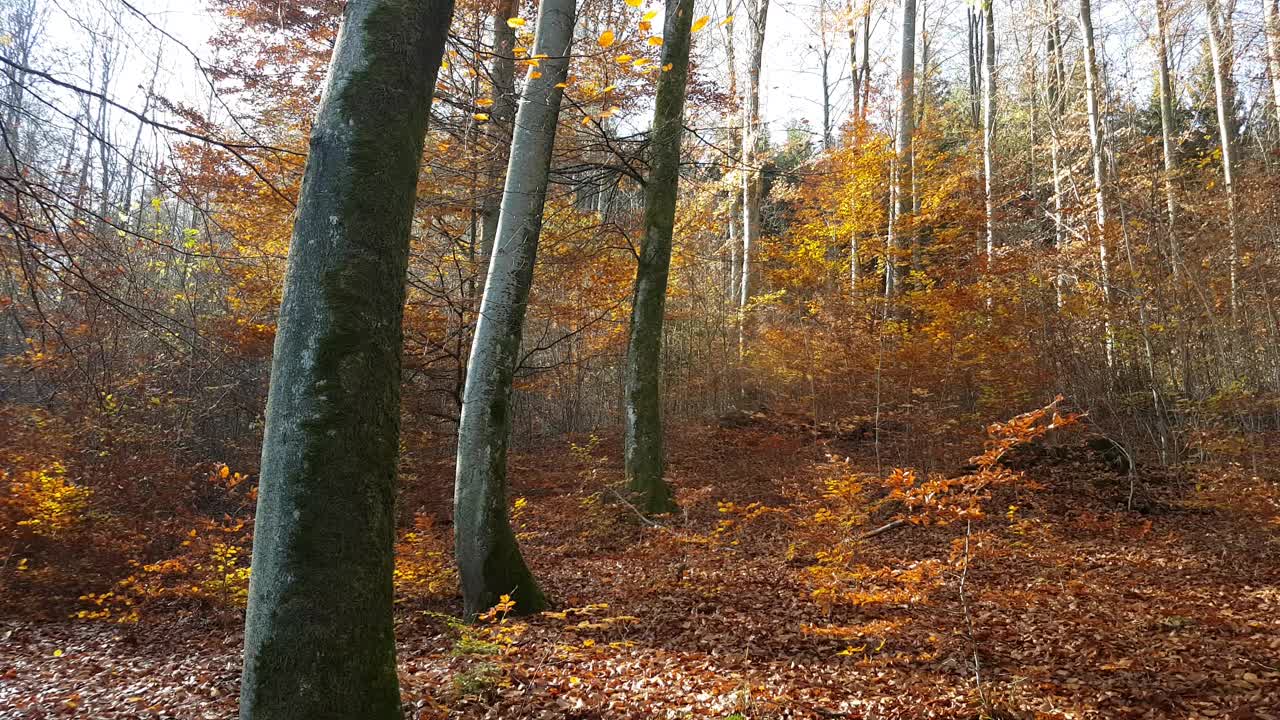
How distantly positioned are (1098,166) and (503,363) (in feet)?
37.5

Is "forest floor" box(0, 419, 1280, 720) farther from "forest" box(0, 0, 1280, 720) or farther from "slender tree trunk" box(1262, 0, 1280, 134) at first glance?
"slender tree trunk" box(1262, 0, 1280, 134)

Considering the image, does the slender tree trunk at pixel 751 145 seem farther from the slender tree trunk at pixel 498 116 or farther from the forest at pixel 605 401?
the slender tree trunk at pixel 498 116

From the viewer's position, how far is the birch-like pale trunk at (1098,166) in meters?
9.79

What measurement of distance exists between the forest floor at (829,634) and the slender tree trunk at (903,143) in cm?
674

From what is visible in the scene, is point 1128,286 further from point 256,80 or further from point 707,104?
point 256,80

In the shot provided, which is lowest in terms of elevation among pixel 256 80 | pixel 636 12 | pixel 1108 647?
pixel 1108 647

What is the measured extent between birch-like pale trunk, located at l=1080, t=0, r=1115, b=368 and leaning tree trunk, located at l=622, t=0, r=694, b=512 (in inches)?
253

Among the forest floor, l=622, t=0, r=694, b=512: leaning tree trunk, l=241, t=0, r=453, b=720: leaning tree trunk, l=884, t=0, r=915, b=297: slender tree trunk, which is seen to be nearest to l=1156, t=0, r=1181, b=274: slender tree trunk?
l=884, t=0, r=915, b=297: slender tree trunk

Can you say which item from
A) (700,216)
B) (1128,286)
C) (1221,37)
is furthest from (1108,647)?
(1221,37)

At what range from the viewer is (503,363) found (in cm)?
505

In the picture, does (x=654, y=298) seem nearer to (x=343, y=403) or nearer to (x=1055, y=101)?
(x=343, y=403)

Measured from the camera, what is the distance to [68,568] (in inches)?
268

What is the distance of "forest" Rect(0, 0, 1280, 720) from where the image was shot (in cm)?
243

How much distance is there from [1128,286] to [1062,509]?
3873 mm
